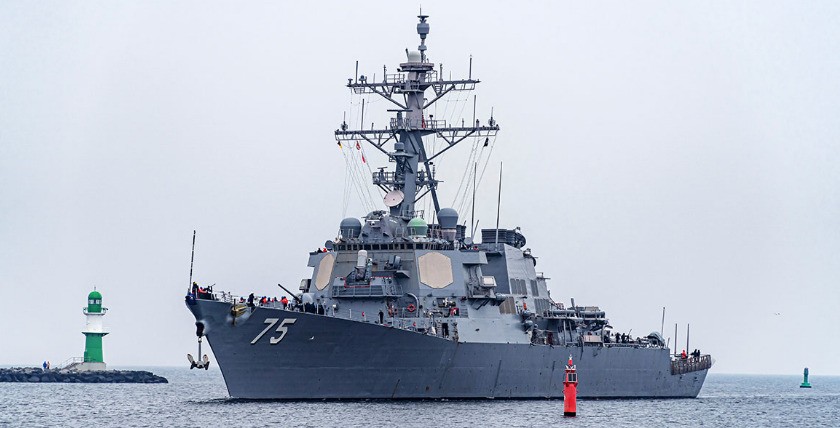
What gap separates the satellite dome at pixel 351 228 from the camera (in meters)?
45.4

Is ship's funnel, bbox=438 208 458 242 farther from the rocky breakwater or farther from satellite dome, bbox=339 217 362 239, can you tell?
the rocky breakwater

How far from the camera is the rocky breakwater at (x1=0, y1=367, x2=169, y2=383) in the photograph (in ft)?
259

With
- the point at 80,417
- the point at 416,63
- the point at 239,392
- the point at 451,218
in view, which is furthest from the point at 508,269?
the point at 80,417

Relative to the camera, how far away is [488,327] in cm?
4441

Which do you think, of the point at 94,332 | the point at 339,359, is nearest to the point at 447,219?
the point at 339,359

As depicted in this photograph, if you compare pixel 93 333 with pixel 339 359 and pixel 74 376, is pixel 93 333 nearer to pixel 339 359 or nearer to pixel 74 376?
pixel 74 376

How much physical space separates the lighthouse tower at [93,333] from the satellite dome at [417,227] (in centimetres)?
3554

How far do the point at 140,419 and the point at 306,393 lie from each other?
189 inches

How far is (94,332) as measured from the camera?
76.9 meters

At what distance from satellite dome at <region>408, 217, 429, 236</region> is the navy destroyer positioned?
0.04 m

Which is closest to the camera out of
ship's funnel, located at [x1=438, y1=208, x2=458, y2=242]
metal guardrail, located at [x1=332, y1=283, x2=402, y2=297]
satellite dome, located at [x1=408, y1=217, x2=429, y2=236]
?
metal guardrail, located at [x1=332, y1=283, x2=402, y2=297]

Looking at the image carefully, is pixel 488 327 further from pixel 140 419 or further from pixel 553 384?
pixel 140 419

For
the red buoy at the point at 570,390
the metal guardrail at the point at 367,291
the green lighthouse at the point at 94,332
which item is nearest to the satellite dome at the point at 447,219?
the metal guardrail at the point at 367,291

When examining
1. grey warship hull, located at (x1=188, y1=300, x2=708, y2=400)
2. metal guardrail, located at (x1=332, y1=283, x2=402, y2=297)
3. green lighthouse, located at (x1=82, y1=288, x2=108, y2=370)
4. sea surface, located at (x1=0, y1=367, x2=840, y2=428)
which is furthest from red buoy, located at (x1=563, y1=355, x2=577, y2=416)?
green lighthouse, located at (x1=82, y1=288, x2=108, y2=370)
